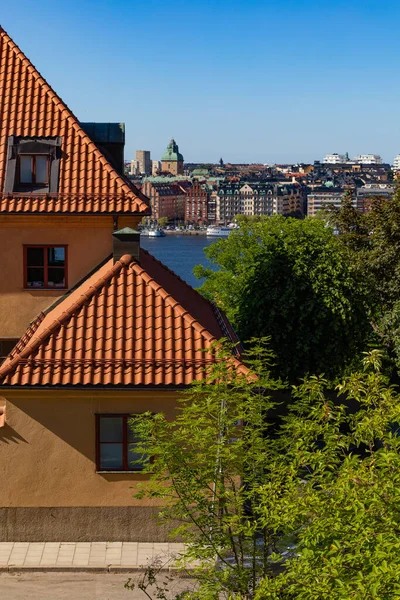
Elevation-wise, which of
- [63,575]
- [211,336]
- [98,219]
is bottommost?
[63,575]

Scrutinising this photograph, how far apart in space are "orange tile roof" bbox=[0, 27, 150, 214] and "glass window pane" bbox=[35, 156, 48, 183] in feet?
1.49

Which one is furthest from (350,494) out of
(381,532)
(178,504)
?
(178,504)

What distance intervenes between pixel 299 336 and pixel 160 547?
1626 cm

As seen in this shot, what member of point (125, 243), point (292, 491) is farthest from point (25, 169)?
point (292, 491)

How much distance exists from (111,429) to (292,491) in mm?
7239

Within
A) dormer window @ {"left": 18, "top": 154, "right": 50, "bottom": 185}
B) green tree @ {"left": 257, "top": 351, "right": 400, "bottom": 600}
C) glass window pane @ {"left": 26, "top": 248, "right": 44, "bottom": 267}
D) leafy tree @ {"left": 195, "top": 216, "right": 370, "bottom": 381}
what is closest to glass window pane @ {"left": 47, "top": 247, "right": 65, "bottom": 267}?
glass window pane @ {"left": 26, "top": 248, "right": 44, "bottom": 267}

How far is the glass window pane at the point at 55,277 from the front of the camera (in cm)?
2367

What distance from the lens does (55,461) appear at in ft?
63.7

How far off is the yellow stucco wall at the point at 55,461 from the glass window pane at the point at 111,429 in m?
0.21

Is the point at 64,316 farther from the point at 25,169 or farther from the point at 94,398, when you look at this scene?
the point at 25,169

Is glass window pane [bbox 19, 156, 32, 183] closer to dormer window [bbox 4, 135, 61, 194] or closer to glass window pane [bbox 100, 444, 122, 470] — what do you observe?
dormer window [bbox 4, 135, 61, 194]

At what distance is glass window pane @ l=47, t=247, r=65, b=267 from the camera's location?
928 inches

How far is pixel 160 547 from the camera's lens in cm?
1941

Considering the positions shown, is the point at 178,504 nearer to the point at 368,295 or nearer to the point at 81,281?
the point at 81,281
